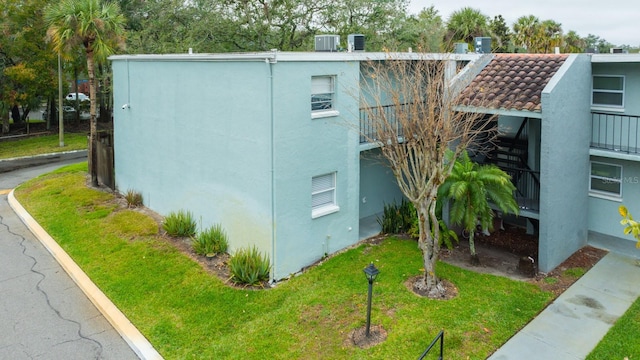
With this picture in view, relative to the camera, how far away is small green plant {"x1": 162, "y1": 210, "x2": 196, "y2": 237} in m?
16.7

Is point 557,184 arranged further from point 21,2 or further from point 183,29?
point 21,2

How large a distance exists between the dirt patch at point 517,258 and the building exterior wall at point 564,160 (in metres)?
0.32

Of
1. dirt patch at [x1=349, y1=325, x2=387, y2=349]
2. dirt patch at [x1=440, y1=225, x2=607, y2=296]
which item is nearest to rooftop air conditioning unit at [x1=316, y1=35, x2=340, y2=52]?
dirt patch at [x1=440, y1=225, x2=607, y2=296]

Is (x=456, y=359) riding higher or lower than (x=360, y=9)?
lower

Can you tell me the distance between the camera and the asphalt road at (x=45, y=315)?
10914mm

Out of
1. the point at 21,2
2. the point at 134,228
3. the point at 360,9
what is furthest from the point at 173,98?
the point at 21,2

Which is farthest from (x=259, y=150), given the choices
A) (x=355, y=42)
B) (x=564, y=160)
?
(x=564, y=160)

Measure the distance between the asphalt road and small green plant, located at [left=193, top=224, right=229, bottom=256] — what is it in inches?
132

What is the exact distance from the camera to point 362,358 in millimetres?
9977

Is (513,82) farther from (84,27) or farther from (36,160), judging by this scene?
(36,160)

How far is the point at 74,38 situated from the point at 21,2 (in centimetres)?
2078

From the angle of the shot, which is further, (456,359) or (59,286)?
(59,286)

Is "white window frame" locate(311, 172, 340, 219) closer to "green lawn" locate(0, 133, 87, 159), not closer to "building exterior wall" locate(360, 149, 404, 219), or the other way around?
"building exterior wall" locate(360, 149, 404, 219)

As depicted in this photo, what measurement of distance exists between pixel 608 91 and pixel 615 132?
1283 millimetres
